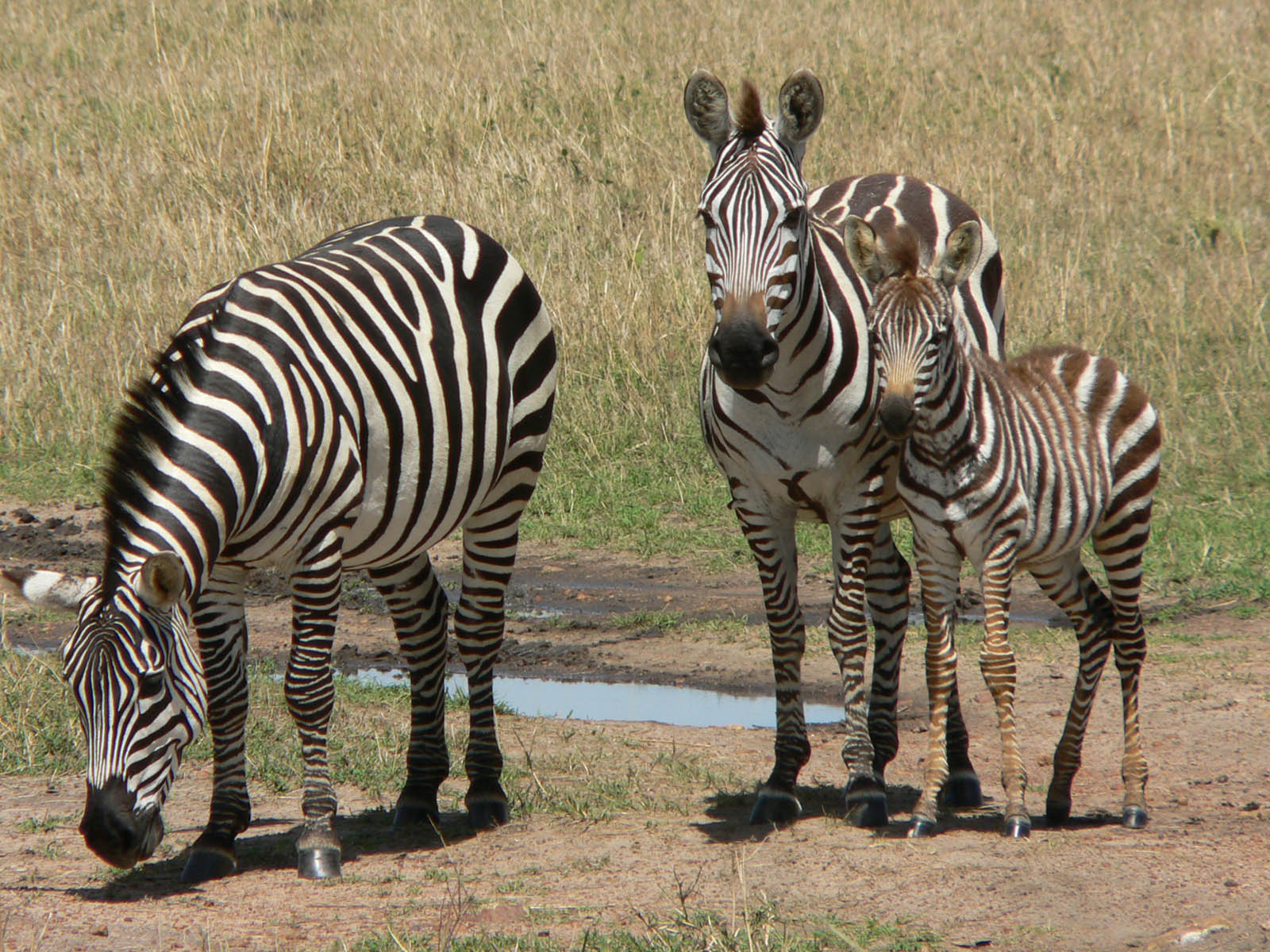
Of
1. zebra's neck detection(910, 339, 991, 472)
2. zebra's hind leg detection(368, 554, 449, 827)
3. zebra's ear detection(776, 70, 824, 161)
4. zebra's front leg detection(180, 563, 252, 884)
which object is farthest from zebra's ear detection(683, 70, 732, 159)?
zebra's front leg detection(180, 563, 252, 884)

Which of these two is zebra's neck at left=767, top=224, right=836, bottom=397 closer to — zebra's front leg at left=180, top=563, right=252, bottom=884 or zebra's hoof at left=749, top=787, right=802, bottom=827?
zebra's hoof at left=749, top=787, right=802, bottom=827

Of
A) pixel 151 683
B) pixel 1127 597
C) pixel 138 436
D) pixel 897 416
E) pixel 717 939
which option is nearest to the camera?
pixel 717 939

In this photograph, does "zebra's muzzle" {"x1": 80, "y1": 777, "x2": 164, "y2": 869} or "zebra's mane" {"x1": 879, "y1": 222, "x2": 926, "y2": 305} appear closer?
"zebra's muzzle" {"x1": 80, "y1": 777, "x2": 164, "y2": 869}

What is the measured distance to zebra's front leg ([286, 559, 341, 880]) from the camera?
4.85 metres

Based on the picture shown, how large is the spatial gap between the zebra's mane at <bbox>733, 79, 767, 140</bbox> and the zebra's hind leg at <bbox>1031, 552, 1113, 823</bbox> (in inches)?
76.2

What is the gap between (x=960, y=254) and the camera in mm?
5242

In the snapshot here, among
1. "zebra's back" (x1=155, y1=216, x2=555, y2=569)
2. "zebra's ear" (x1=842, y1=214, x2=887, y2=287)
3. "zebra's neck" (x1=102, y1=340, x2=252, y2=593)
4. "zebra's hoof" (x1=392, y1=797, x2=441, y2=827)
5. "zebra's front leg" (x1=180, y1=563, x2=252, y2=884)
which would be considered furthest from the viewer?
"zebra's hoof" (x1=392, y1=797, x2=441, y2=827)

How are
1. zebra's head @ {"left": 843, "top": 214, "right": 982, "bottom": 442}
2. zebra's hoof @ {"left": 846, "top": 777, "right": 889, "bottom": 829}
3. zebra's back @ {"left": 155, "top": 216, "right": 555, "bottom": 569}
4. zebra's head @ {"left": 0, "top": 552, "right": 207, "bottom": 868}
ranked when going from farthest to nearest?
zebra's hoof @ {"left": 846, "top": 777, "right": 889, "bottom": 829} < zebra's head @ {"left": 843, "top": 214, "right": 982, "bottom": 442} < zebra's back @ {"left": 155, "top": 216, "right": 555, "bottom": 569} < zebra's head @ {"left": 0, "top": 552, "right": 207, "bottom": 868}

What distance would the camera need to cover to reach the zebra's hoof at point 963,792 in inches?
239

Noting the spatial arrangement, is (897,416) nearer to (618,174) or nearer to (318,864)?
(318,864)

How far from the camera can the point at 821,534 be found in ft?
32.0

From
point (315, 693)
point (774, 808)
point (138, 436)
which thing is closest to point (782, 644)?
point (774, 808)

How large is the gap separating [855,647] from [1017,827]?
0.87 metres

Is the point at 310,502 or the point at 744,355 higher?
the point at 744,355
